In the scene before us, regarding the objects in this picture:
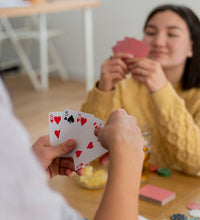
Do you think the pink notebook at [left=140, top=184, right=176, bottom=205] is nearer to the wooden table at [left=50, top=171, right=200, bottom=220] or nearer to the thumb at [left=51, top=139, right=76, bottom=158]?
the wooden table at [left=50, top=171, right=200, bottom=220]

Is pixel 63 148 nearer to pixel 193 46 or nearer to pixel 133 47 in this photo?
pixel 133 47

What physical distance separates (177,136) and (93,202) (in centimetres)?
52

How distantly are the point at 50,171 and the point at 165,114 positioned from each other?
76 cm

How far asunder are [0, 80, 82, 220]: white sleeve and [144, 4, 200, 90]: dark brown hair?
157 cm

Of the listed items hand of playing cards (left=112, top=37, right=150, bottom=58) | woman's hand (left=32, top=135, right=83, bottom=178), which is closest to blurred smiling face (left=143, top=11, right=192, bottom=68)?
hand of playing cards (left=112, top=37, right=150, bottom=58)

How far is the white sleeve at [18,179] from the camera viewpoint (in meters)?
0.49

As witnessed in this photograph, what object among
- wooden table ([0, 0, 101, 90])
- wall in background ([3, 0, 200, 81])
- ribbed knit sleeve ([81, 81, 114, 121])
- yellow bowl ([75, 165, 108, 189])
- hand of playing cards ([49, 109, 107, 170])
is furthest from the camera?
wall in background ([3, 0, 200, 81])

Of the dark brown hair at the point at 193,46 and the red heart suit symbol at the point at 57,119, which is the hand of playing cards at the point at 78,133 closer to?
the red heart suit symbol at the point at 57,119

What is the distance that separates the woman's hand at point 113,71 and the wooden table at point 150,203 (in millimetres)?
547

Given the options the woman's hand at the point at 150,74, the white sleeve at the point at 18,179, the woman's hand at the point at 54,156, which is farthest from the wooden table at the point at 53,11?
the white sleeve at the point at 18,179

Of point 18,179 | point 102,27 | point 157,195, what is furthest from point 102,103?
point 102,27

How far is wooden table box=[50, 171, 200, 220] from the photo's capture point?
1.25 m

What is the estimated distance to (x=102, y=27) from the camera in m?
5.41

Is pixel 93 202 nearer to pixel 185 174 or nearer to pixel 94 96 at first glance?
pixel 185 174
